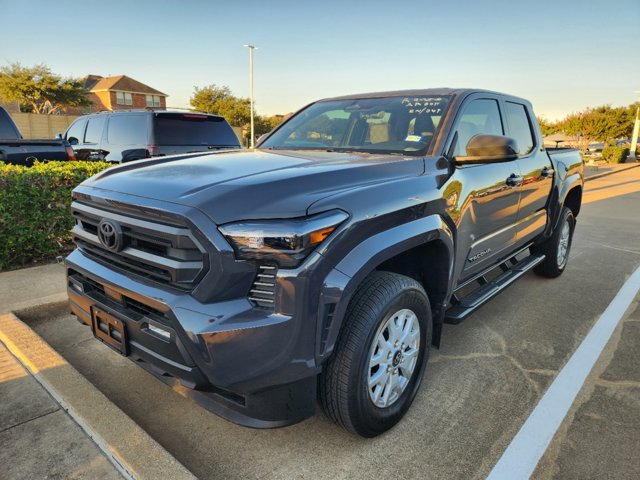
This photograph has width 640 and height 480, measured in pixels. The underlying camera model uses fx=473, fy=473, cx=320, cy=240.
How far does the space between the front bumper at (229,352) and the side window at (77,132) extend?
25.8 feet

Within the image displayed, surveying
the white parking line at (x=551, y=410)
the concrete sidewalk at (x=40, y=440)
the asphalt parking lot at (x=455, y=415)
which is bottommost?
the asphalt parking lot at (x=455, y=415)

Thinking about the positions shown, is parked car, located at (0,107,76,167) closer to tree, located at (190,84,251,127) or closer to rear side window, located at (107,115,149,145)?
rear side window, located at (107,115,149,145)

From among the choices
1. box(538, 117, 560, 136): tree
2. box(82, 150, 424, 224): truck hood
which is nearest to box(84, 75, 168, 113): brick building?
box(538, 117, 560, 136): tree

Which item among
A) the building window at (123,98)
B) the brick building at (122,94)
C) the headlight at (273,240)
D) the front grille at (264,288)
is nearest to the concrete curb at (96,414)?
the front grille at (264,288)

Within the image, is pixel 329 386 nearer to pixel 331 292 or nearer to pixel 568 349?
pixel 331 292

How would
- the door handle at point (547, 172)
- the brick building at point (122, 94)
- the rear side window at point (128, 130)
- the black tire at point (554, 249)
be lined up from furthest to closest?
the brick building at point (122, 94) < the rear side window at point (128, 130) < the black tire at point (554, 249) < the door handle at point (547, 172)

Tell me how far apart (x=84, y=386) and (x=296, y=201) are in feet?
5.73

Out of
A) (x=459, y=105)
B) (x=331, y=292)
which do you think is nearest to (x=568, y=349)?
(x=459, y=105)

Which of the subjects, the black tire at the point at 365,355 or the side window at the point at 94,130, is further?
the side window at the point at 94,130

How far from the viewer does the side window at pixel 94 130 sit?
8.35 metres

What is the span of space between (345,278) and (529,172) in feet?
8.98

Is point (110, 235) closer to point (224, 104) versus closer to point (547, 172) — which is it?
point (547, 172)

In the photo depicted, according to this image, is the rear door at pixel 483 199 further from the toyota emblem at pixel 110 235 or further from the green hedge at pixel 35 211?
the green hedge at pixel 35 211

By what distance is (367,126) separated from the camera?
3.52 m
